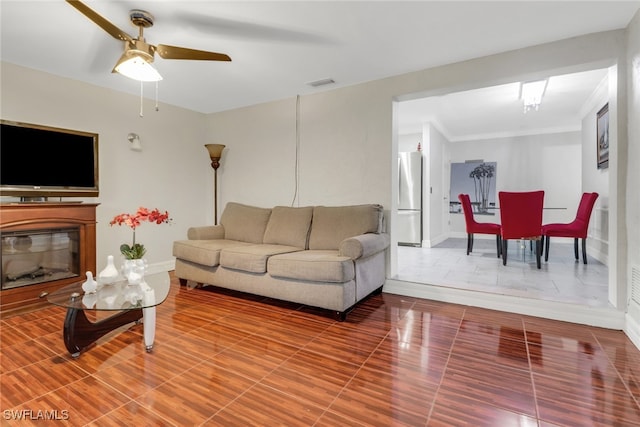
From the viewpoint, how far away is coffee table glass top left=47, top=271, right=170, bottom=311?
1.87m

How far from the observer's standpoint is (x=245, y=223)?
154 inches

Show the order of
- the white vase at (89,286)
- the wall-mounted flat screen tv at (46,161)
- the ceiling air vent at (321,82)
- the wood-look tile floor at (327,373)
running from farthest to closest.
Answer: the ceiling air vent at (321,82)
the wall-mounted flat screen tv at (46,161)
the white vase at (89,286)
the wood-look tile floor at (327,373)

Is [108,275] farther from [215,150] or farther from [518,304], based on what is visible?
[518,304]

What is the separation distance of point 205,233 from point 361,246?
209cm

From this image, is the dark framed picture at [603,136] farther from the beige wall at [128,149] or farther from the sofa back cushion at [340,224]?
the beige wall at [128,149]

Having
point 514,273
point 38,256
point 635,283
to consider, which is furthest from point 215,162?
point 635,283

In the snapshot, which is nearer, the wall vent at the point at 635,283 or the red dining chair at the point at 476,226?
the wall vent at the point at 635,283

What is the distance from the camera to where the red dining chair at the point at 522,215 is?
12.9ft

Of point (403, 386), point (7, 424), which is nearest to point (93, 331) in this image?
point (7, 424)

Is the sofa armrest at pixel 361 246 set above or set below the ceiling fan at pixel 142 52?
below

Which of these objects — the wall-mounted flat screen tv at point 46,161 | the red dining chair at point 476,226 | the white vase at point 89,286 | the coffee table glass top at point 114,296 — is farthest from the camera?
the red dining chair at point 476,226

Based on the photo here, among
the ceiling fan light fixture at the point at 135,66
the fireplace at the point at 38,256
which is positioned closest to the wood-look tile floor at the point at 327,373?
the fireplace at the point at 38,256

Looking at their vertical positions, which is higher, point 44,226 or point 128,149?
point 128,149

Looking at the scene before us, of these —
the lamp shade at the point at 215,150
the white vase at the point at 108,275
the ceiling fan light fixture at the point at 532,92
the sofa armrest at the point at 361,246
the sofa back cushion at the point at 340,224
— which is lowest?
the white vase at the point at 108,275
